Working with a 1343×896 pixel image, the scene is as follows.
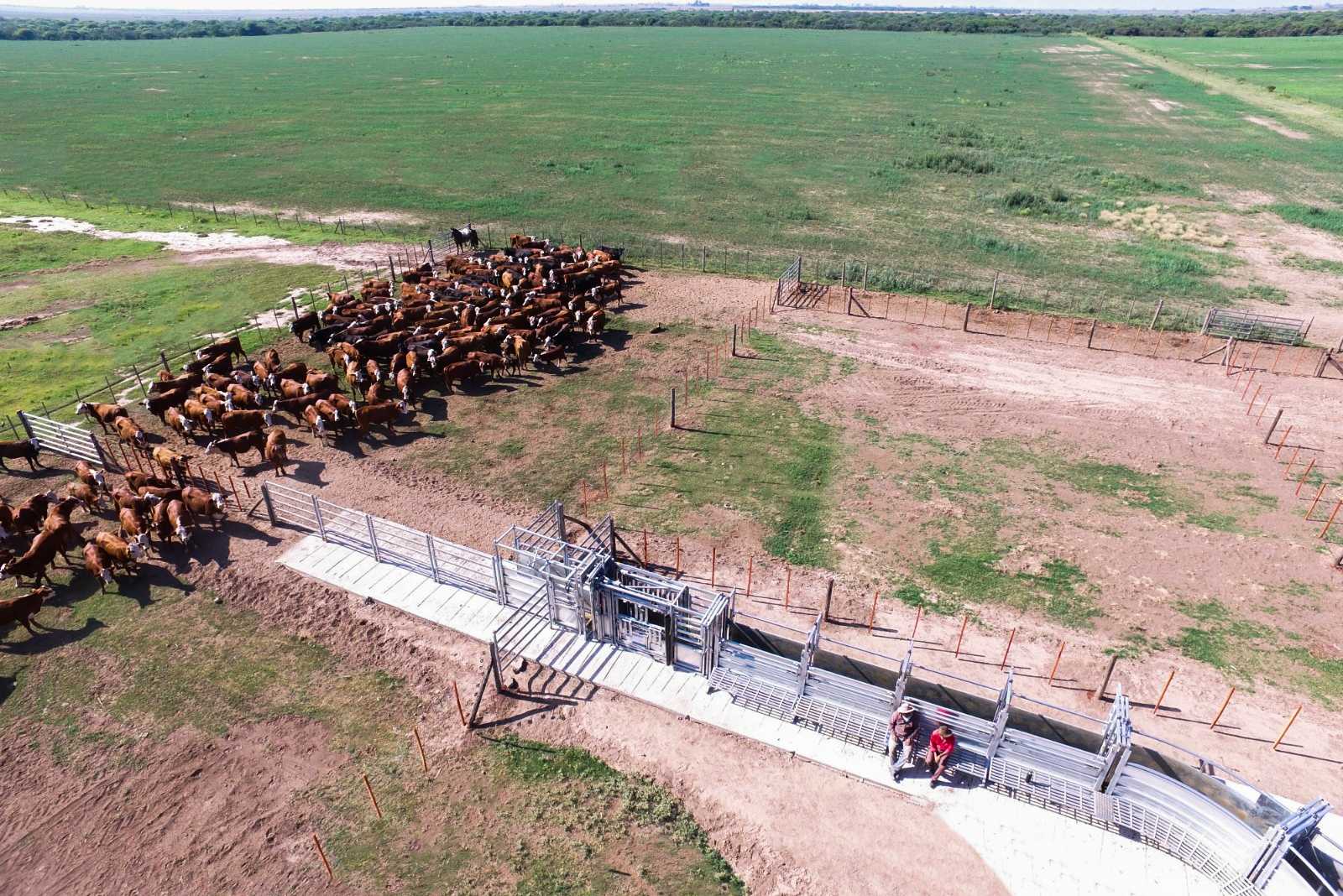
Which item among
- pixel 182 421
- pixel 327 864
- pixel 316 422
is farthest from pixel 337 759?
pixel 182 421

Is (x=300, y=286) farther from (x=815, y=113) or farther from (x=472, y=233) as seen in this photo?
(x=815, y=113)

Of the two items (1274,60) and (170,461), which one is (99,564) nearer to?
(170,461)

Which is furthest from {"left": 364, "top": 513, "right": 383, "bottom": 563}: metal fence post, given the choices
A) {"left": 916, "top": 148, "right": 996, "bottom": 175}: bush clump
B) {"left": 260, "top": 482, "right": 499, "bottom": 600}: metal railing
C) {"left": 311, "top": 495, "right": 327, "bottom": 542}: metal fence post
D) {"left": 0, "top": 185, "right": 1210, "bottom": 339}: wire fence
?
{"left": 916, "top": 148, "right": 996, "bottom": 175}: bush clump

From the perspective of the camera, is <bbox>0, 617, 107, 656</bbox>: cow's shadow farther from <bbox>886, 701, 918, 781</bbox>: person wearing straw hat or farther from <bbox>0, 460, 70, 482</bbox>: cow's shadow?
<bbox>886, 701, 918, 781</bbox>: person wearing straw hat

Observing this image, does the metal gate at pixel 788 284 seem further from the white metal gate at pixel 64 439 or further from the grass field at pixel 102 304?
the white metal gate at pixel 64 439

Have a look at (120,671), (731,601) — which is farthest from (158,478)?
(731,601)

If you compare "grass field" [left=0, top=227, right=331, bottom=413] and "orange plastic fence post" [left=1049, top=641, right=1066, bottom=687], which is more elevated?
"orange plastic fence post" [left=1049, top=641, right=1066, bottom=687]
